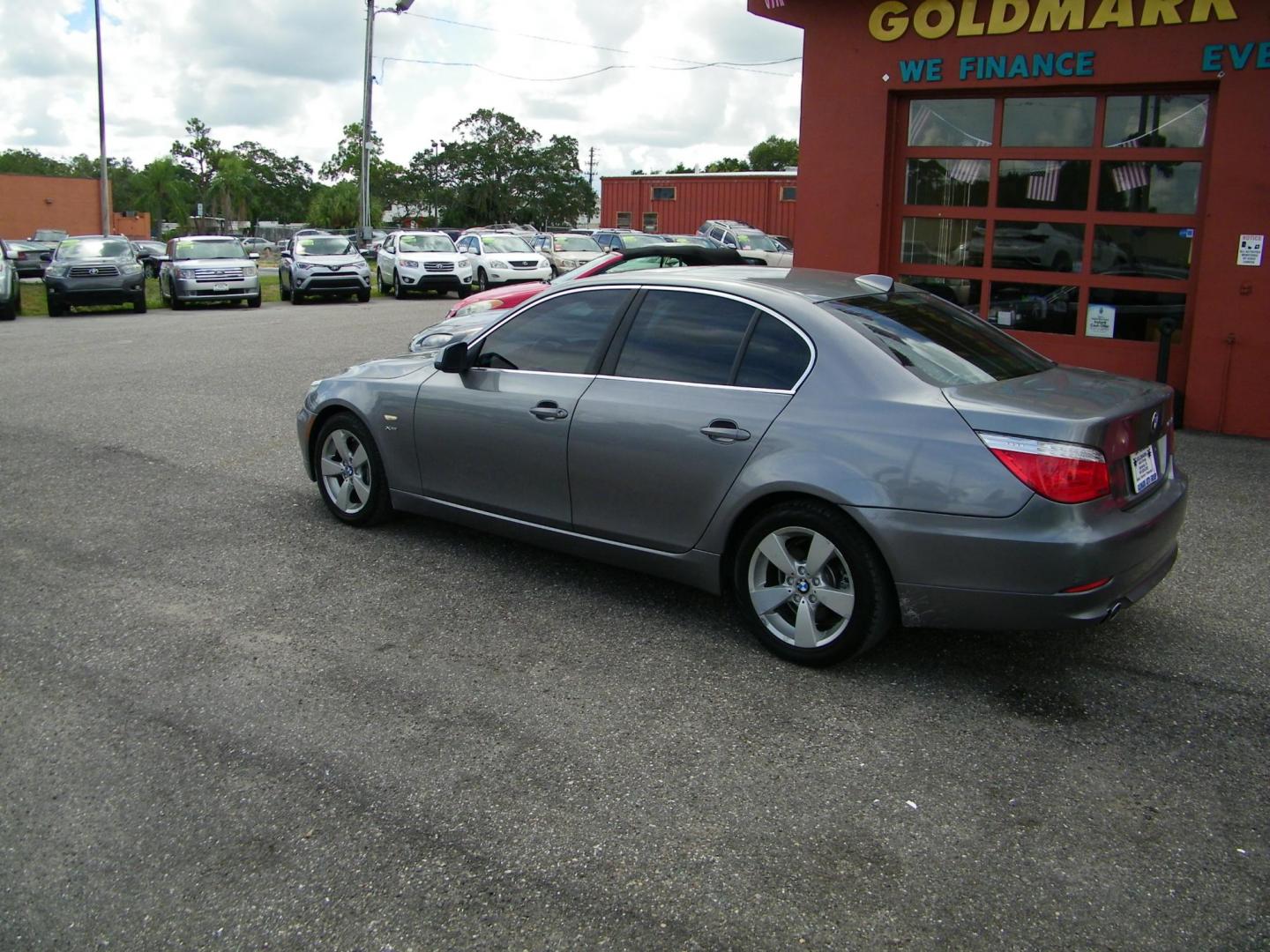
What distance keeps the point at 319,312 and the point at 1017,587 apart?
65.5ft

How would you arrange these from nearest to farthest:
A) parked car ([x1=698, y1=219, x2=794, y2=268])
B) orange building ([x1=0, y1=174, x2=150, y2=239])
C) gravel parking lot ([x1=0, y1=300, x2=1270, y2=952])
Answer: gravel parking lot ([x1=0, y1=300, x2=1270, y2=952]), parked car ([x1=698, y1=219, x2=794, y2=268]), orange building ([x1=0, y1=174, x2=150, y2=239])

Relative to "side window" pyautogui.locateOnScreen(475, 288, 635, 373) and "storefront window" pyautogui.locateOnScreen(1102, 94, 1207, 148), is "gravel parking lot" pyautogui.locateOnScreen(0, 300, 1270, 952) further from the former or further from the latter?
"storefront window" pyautogui.locateOnScreen(1102, 94, 1207, 148)

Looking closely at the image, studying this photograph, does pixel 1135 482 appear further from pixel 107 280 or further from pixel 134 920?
pixel 107 280

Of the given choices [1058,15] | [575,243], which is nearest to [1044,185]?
[1058,15]

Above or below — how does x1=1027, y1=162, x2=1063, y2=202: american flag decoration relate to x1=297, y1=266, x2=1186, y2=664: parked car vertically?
above

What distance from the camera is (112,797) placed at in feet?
11.4

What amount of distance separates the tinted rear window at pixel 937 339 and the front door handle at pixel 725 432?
631mm

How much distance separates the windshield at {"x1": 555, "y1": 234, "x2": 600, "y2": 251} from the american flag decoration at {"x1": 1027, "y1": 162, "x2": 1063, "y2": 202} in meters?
19.9

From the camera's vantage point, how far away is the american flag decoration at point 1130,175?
9773mm

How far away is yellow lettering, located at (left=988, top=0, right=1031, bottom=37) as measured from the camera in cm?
974

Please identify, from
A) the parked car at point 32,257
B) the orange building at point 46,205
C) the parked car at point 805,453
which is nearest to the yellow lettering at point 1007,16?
the parked car at point 805,453

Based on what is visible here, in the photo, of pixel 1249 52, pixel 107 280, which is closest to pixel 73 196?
pixel 107 280

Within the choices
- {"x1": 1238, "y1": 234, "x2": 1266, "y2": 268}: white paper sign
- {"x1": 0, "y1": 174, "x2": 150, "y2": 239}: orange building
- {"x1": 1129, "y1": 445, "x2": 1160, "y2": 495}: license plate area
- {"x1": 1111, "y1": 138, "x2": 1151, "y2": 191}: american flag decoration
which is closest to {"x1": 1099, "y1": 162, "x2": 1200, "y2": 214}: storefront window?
{"x1": 1111, "y1": 138, "x2": 1151, "y2": 191}: american flag decoration

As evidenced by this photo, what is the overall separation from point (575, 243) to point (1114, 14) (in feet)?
69.7
